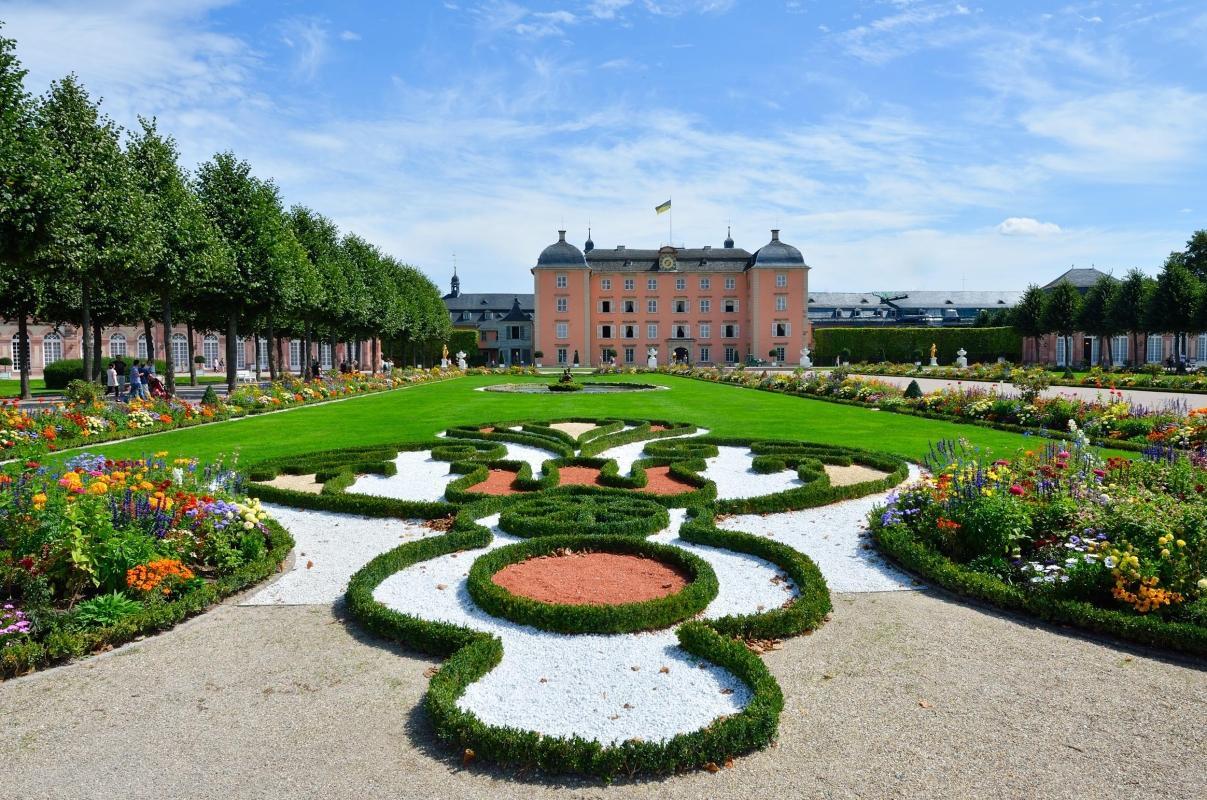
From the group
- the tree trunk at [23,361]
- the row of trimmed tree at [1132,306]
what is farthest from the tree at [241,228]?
the row of trimmed tree at [1132,306]

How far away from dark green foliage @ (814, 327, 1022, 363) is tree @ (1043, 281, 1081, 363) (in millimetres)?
8370

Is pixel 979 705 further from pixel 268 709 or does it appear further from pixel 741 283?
pixel 741 283

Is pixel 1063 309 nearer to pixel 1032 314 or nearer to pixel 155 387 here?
pixel 1032 314

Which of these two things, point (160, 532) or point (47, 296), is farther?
point (47, 296)

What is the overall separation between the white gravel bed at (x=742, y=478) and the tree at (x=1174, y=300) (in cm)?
4107

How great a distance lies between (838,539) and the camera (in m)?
7.27

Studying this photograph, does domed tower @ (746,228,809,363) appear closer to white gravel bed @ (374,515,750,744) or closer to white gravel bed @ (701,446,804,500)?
white gravel bed @ (701,446,804,500)

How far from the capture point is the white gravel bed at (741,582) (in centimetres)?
539

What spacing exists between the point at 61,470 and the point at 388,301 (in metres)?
36.1


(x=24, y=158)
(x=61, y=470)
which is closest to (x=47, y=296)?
(x=24, y=158)

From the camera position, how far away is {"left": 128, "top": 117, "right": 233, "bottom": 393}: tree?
21.7 m

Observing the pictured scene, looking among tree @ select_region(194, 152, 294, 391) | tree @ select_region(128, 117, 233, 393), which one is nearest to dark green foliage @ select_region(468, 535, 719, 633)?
tree @ select_region(128, 117, 233, 393)

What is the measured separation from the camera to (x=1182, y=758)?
11.2 feet

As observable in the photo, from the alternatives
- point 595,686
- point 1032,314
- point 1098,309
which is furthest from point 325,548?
point 1032,314
